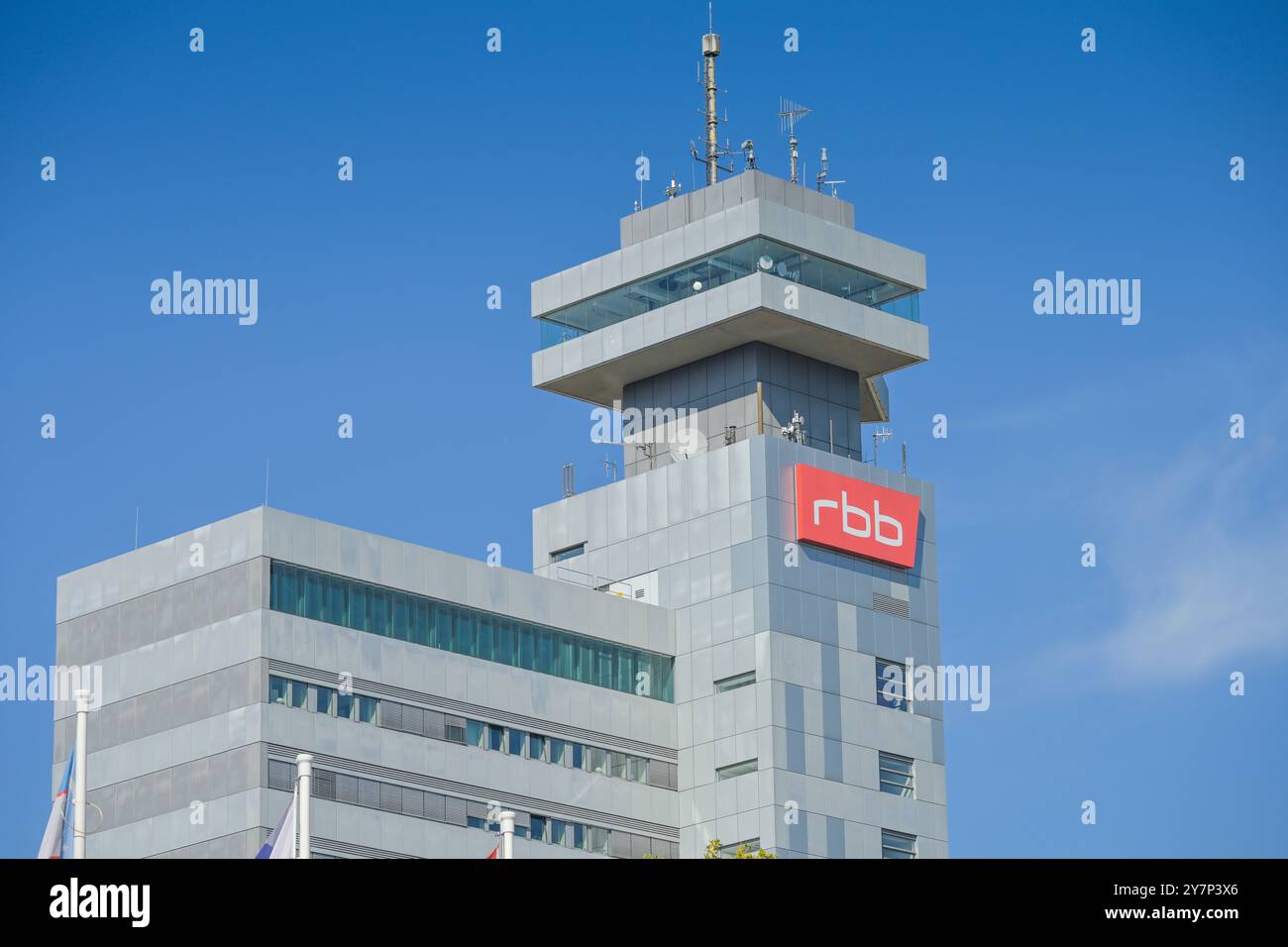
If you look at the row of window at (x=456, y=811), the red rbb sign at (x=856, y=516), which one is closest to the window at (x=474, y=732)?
the row of window at (x=456, y=811)

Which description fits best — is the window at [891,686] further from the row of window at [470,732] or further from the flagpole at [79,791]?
the flagpole at [79,791]

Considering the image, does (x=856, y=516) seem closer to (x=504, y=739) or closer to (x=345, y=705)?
(x=504, y=739)

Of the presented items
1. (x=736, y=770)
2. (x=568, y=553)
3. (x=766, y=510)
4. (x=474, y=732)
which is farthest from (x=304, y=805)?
(x=568, y=553)

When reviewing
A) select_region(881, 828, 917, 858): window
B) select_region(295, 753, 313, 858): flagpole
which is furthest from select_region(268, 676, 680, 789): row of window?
select_region(295, 753, 313, 858): flagpole

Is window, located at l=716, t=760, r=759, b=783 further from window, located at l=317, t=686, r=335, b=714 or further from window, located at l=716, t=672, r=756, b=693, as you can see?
window, located at l=317, t=686, r=335, b=714

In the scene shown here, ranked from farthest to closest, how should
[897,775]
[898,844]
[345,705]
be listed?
[897,775] < [898,844] < [345,705]

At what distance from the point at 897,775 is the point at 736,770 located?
26.7ft

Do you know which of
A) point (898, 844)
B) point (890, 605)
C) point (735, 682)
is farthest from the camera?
point (890, 605)

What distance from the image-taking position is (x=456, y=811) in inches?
3733

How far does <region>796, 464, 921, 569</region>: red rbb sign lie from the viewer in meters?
107

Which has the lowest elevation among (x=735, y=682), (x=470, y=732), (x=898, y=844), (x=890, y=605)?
(x=898, y=844)
